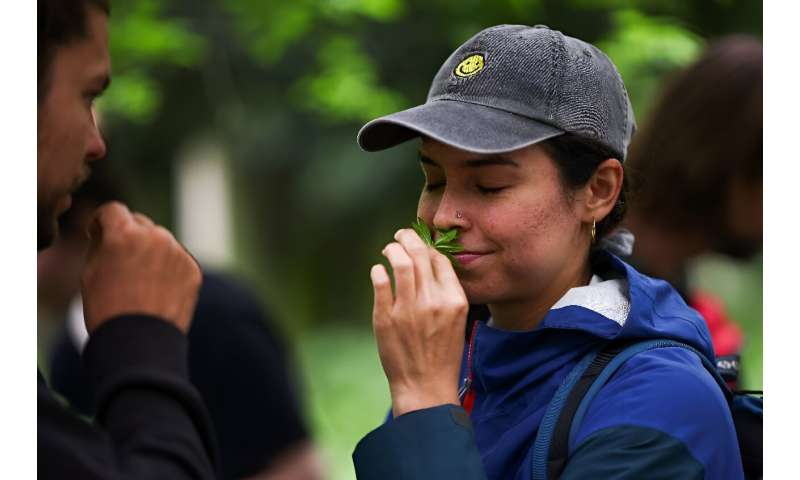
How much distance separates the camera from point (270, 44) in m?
7.96

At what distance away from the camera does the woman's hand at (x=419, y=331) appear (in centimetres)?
222

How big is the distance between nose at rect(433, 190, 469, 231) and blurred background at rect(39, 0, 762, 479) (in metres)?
3.41

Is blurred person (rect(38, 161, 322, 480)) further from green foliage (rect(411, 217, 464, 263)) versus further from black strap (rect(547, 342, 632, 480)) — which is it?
black strap (rect(547, 342, 632, 480))

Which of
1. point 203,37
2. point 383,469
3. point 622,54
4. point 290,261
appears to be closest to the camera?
point 383,469

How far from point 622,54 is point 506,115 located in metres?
4.36

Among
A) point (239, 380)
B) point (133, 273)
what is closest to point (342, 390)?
point (239, 380)

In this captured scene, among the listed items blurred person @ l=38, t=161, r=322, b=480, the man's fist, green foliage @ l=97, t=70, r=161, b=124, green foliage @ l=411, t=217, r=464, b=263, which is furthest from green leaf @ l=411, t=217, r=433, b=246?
green foliage @ l=97, t=70, r=161, b=124

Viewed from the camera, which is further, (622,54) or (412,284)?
(622,54)

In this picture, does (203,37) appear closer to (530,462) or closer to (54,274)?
(54,274)

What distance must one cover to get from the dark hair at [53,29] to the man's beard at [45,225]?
0.20m

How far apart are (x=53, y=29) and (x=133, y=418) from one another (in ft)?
2.34

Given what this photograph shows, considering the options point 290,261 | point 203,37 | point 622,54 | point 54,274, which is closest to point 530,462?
point 54,274

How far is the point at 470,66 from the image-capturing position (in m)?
2.52

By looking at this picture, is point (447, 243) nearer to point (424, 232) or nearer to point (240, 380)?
point (424, 232)
